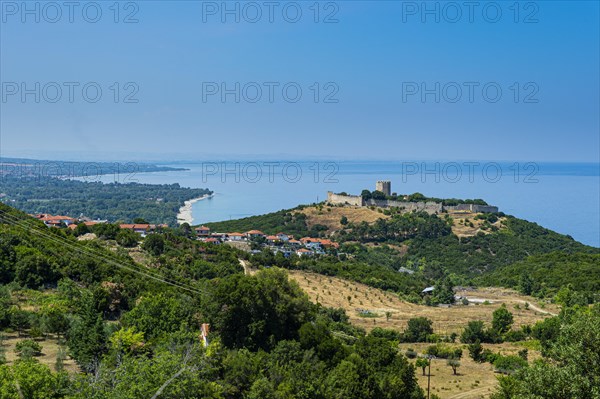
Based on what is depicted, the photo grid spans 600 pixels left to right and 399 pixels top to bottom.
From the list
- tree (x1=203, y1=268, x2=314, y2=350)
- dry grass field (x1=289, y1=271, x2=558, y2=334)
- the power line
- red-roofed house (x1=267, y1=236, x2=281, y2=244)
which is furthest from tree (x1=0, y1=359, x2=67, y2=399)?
red-roofed house (x1=267, y1=236, x2=281, y2=244)

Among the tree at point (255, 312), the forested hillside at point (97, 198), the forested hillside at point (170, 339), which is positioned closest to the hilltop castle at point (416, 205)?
the forested hillside at point (97, 198)

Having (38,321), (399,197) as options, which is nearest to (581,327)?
(38,321)

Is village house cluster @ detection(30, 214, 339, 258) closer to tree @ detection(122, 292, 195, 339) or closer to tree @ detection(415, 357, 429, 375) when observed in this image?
tree @ detection(415, 357, 429, 375)

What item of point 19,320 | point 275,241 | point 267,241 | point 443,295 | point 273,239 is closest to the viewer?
point 19,320

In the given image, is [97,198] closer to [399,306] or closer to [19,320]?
[399,306]

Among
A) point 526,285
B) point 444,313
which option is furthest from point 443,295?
point 526,285

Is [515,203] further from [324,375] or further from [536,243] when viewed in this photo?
[324,375]

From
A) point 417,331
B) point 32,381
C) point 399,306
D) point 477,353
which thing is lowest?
point 399,306
